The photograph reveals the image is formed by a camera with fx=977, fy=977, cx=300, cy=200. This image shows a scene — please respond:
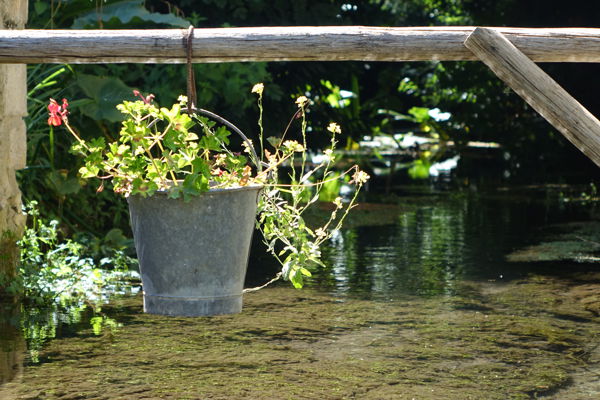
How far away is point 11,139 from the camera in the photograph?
5.62m

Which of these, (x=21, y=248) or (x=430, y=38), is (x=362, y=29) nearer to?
(x=430, y=38)

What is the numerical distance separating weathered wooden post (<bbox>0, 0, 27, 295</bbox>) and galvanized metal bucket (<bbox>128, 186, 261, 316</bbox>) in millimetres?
2782

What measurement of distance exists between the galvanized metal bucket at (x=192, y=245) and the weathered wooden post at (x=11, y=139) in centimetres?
278

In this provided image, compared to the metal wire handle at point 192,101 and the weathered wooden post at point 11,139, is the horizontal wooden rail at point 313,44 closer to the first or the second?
the metal wire handle at point 192,101

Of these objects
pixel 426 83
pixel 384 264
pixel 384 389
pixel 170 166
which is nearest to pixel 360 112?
pixel 426 83

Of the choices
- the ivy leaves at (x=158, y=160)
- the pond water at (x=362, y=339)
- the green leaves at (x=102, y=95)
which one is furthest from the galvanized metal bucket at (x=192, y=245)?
the green leaves at (x=102, y=95)

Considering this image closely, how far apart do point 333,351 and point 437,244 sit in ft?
11.3

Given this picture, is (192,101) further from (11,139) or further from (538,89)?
(11,139)

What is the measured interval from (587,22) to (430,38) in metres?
12.7

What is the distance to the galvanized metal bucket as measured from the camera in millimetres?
2977

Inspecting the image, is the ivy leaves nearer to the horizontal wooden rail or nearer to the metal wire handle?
the metal wire handle

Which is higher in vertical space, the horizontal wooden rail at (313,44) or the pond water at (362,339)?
the horizontal wooden rail at (313,44)

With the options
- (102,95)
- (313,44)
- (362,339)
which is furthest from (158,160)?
(102,95)

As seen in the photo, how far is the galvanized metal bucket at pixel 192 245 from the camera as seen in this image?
9.77ft
